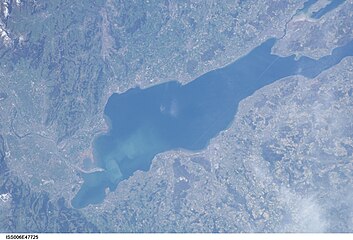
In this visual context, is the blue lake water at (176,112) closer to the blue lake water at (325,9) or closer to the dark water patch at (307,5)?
the blue lake water at (325,9)

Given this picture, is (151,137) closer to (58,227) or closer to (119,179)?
(119,179)

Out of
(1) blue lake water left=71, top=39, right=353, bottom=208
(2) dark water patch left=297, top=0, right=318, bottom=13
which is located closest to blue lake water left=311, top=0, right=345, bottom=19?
(2) dark water patch left=297, top=0, right=318, bottom=13

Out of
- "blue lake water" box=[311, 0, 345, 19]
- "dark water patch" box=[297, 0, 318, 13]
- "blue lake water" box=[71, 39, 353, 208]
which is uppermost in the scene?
"dark water patch" box=[297, 0, 318, 13]

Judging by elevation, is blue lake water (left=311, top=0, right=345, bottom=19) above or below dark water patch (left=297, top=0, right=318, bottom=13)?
below

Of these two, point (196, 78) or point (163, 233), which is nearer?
point (163, 233)

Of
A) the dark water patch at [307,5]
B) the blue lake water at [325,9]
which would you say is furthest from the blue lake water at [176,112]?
the dark water patch at [307,5]

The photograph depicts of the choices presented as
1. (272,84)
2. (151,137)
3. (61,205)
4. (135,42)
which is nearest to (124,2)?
(135,42)

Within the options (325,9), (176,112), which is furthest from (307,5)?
(176,112)

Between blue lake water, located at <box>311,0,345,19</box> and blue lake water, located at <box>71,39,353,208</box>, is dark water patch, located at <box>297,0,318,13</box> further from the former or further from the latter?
blue lake water, located at <box>71,39,353,208</box>

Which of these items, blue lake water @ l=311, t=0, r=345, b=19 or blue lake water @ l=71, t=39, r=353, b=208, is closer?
blue lake water @ l=311, t=0, r=345, b=19
